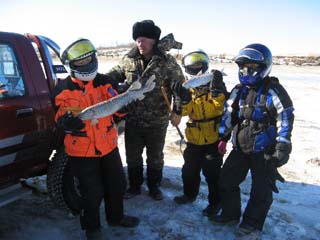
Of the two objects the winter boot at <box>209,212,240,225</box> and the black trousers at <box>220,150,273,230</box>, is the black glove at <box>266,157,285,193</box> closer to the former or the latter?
the black trousers at <box>220,150,273,230</box>

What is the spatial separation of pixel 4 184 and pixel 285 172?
410cm

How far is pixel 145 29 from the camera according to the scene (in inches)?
166

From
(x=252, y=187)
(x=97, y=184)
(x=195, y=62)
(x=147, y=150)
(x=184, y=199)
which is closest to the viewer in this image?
(x=97, y=184)

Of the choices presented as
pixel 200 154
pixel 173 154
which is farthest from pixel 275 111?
pixel 173 154

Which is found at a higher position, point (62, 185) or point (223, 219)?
point (62, 185)

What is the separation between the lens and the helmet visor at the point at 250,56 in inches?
140

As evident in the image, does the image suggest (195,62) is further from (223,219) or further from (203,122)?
(223,219)

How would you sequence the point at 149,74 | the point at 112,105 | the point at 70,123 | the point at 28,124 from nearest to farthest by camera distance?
the point at 70,123 → the point at 112,105 → the point at 28,124 → the point at 149,74

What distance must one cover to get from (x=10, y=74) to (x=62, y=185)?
1.23 meters

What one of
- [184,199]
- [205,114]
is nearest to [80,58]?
[205,114]

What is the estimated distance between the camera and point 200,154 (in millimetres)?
4242

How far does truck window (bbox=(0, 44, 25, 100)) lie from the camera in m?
3.60

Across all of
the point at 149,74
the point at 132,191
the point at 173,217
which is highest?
the point at 149,74

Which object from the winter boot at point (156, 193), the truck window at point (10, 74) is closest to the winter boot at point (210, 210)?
the winter boot at point (156, 193)
